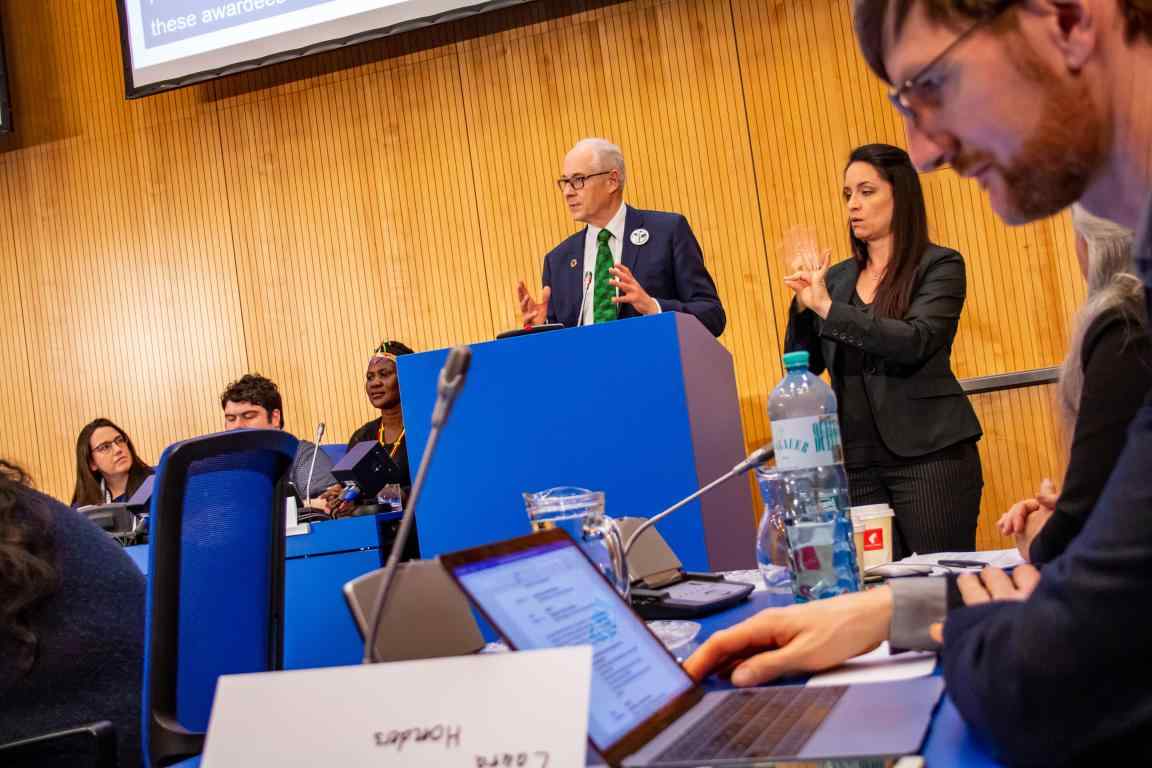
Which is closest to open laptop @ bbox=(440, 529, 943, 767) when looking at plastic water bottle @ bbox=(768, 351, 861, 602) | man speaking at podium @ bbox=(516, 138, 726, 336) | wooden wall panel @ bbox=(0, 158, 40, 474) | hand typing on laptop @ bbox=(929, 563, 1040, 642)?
hand typing on laptop @ bbox=(929, 563, 1040, 642)

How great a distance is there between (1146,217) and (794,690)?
526mm

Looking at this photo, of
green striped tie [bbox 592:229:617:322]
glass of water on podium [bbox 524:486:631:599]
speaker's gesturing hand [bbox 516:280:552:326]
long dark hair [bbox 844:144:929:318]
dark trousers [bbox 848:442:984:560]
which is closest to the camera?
glass of water on podium [bbox 524:486:631:599]

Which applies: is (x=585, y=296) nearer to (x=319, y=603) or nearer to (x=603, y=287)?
(x=603, y=287)

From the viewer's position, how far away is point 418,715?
33.9 inches

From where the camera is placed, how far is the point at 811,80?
17.2ft

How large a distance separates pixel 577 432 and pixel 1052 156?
184 cm

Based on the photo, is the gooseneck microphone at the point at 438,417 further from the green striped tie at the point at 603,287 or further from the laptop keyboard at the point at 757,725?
the green striped tie at the point at 603,287

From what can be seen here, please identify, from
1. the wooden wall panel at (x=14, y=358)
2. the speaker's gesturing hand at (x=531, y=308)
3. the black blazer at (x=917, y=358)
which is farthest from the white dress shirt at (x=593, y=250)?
the wooden wall panel at (x=14, y=358)

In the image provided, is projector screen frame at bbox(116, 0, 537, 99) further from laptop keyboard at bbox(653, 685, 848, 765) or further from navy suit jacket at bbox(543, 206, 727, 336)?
laptop keyboard at bbox(653, 685, 848, 765)

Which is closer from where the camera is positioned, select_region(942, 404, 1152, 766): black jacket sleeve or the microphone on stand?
select_region(942, 404, 1152, 766): black jacket sleeve

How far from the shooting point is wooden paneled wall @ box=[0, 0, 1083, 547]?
5.18m

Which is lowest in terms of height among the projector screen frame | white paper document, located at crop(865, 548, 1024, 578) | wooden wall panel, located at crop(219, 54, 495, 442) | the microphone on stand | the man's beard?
white paper document, located at crop(865, 548, 1024, 578)

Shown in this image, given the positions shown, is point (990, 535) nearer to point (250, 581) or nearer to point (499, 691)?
point (250, 581)

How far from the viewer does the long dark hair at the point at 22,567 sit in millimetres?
1796
